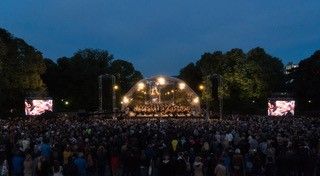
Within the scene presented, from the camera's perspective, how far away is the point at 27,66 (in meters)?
69.2

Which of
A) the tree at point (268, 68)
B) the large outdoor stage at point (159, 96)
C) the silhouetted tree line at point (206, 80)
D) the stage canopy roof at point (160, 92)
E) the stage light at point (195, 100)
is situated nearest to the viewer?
the silhouetted tree line at point (206, 80)

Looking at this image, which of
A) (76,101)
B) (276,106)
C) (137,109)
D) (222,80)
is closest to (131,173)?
(276,106)

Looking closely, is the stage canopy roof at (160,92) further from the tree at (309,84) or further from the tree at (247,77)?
the tree at (309,84)

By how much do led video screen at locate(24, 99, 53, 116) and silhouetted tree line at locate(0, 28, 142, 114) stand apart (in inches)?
68.0

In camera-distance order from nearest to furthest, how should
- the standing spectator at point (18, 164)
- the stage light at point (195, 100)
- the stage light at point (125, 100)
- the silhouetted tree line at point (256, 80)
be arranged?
1. the standing spectator at point (18, 164)
2. the silhouetted tree line at point (256, 80)
3. the stage light at point (195, 100)
4. the stage light at point (125, 100)

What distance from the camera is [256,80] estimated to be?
8012 cm

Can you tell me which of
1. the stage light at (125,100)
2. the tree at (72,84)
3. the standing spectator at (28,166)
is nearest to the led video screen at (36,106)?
the stage light at (125,100)

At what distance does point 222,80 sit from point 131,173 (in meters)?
59.6

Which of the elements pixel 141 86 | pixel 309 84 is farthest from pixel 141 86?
pixel 309 84

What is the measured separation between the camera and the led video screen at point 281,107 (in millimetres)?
62250

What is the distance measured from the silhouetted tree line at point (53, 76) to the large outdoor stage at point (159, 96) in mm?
10519

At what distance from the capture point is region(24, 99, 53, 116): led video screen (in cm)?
6280

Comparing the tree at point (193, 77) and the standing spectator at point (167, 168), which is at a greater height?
the tree at point (193, 77)

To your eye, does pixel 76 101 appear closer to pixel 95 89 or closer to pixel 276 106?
pixel 95 89
